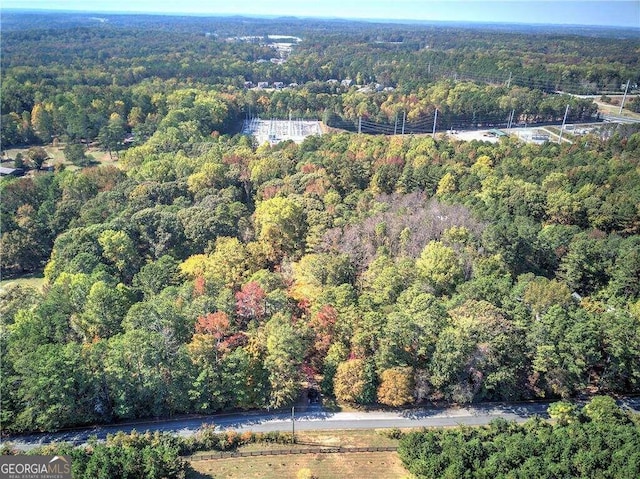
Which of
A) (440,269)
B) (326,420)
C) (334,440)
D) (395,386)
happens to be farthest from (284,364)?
(440,269)

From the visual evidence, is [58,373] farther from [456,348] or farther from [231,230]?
[456,348]

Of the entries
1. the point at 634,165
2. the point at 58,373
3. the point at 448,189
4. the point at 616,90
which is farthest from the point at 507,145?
the point at 616,90

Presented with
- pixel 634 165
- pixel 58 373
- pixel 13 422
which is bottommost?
pixel 13 422

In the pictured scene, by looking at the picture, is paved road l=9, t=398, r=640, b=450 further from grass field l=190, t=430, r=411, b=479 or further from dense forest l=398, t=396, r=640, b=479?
dense forest l=398, t=396, r=640, b=479

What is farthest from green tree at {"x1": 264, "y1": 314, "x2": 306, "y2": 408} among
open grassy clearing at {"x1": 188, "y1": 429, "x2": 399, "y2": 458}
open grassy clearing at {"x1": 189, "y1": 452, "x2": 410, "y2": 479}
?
open grassy clearing at {"x1": 189, "y1": 452, "x2": 410, "y2": 479}

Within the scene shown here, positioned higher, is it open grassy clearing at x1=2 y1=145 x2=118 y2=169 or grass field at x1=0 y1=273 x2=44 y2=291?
open grassy clearing at x1=2 y1=145 x2=118 y2=169

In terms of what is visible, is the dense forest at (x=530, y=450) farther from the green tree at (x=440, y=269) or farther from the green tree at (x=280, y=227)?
the green tree at (x=280, y=227)
